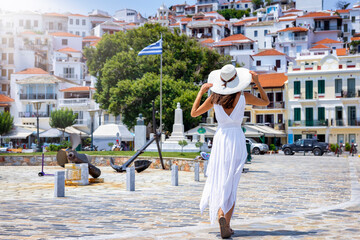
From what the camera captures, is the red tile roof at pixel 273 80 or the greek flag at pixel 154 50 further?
the red tile roof at pixel 273 80

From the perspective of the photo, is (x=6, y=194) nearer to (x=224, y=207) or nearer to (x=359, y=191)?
(x=224, y=207)

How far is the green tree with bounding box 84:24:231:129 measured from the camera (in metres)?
43.2

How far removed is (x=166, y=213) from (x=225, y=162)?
8.49 feet

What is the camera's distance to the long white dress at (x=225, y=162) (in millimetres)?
6449

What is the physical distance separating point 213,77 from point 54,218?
3670mm

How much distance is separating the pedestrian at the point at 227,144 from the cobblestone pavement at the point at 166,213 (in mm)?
512

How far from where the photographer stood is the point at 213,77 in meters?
6.89

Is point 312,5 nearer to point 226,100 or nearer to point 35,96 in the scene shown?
point 35,96

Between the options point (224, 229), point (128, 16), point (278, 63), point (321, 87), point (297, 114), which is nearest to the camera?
point (224, 229)

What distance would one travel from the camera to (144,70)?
4688 cm

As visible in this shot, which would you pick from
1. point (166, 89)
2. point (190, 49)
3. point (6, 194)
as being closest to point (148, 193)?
point (6, 194)

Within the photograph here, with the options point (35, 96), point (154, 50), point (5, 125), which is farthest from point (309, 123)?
point (35, 96)

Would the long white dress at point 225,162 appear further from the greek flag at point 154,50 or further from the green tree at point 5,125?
the green tree at point 5,125


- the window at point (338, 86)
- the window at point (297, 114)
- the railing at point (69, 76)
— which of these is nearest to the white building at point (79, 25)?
the railing at point (69, 76)
